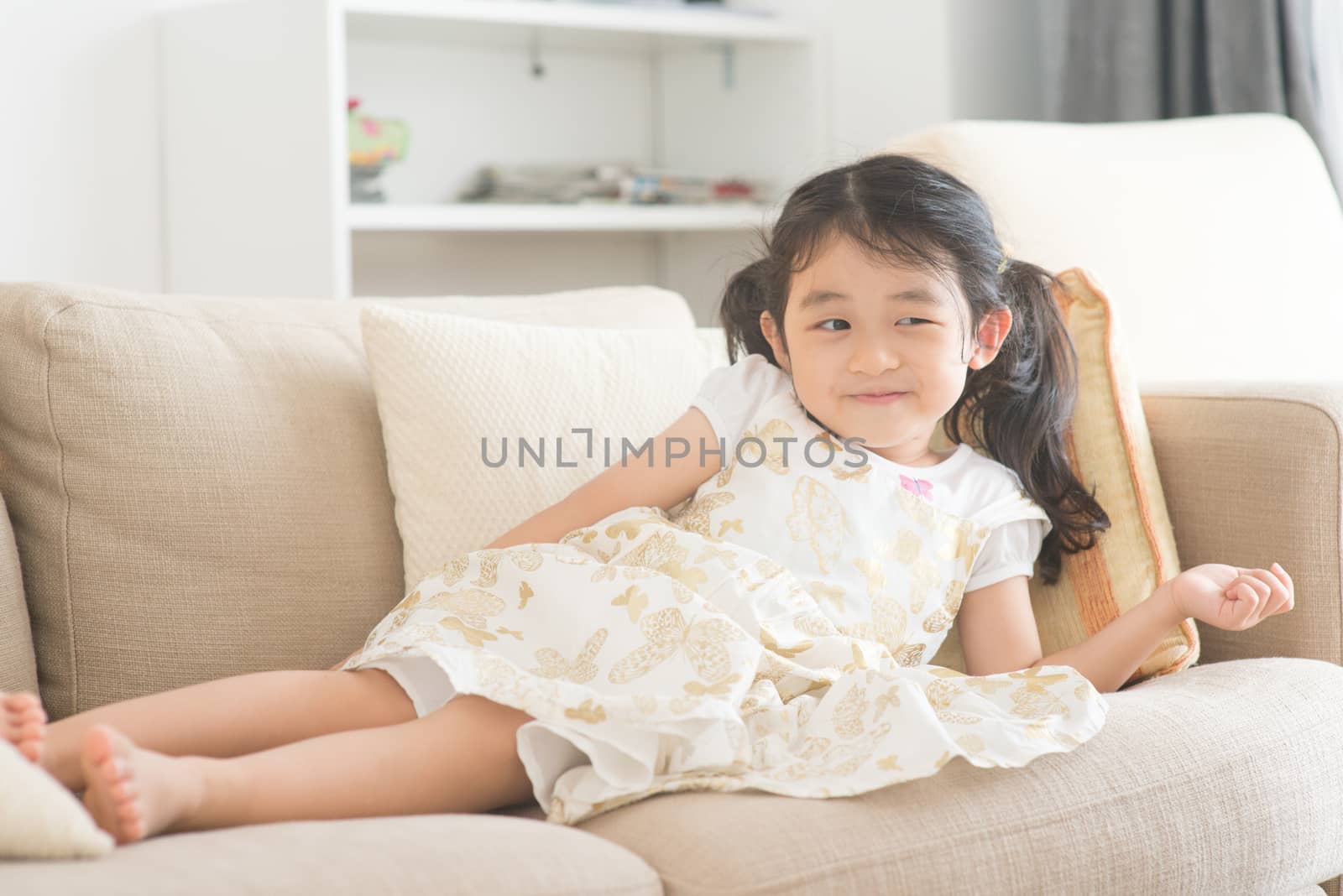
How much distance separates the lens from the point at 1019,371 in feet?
4.81

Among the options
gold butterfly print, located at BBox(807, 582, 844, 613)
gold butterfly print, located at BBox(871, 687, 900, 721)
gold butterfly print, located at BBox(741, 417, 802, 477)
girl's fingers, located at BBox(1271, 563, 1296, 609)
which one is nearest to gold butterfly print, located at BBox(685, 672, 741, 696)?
gold butterfly print, located at BBox(871, 687, 900, 721)

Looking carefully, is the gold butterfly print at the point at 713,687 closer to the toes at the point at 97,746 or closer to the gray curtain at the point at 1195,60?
the toes at the point at 97,746

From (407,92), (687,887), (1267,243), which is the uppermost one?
(407,92)

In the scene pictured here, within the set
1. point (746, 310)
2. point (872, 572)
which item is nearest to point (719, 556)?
point (872, 572)

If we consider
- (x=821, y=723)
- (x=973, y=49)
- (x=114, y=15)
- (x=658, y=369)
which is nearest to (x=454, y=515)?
(x=658, y=369)

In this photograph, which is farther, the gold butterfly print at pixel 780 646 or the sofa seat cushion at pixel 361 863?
the gold butterfly print at pixel 780 646

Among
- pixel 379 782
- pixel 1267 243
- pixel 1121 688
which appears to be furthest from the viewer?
pixel 1267 243

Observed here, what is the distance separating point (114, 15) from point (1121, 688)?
6.64 feet

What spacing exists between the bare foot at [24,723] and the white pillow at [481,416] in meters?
0.45

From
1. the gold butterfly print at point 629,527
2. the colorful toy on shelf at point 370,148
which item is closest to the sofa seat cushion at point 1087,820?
the gold butterfly print at point 629,527

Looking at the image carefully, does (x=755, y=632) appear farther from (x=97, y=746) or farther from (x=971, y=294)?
(x=97, y=746)

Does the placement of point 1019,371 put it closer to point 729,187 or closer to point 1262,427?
point 1262,427

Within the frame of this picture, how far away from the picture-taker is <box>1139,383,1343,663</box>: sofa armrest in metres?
1.38

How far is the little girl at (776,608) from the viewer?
40.7 inches
